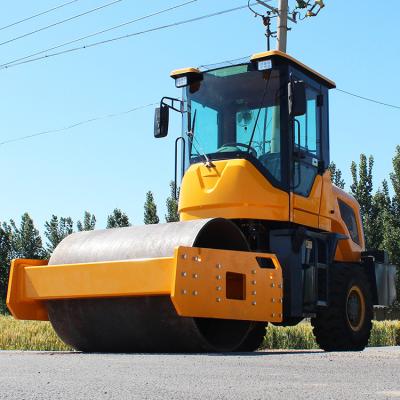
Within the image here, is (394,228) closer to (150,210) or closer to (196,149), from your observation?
(150,210)

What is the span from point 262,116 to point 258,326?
3.35 metres

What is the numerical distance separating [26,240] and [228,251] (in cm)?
6618

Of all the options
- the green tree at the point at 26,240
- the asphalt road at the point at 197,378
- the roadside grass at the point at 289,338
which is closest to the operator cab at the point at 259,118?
the asphalt road at the point at 197,378

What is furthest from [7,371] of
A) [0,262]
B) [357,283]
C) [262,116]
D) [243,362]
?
[0,262]

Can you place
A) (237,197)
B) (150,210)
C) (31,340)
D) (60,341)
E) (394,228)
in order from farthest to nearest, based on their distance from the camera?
(150,210)
(394,228)
(31,340)
(60,341)
(237,197)

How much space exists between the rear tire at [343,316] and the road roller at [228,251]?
2cm

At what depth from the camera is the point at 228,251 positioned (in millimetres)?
8586

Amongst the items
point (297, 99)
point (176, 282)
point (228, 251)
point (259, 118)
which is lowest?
point (176, 282)

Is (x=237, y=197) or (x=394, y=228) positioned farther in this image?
(x=394, y=228)

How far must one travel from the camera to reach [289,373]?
6297 mm

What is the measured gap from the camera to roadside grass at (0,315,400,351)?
Answer: 47.6 ft

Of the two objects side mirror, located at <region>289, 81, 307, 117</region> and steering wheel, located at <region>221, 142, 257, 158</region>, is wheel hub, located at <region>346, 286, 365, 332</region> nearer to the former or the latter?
steering wheel, located at <region>221, 142, 257, 158</region>

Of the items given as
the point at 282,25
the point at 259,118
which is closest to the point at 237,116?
the point at 259,118

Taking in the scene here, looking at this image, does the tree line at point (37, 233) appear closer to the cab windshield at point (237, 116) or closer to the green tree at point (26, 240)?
the green tree at point (26, 240)
